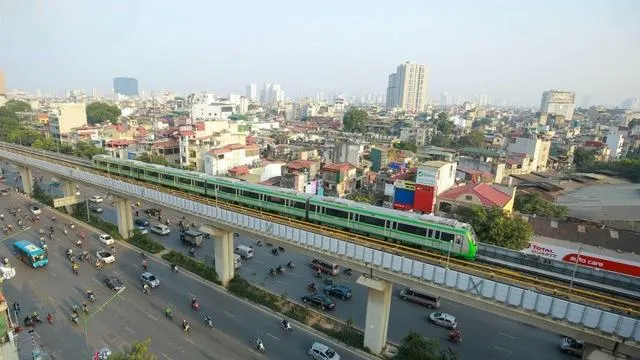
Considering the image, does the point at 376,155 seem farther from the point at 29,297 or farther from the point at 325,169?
the point at 29,297

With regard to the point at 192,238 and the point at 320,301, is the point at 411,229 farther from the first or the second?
the point at 192,238

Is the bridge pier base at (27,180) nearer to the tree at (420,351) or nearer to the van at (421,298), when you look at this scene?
the van at (421,298)

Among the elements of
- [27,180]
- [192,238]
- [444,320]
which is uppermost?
[27,180]

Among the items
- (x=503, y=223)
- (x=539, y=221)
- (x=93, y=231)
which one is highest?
(x=503, y=223)

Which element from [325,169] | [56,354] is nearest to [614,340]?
[56,354]

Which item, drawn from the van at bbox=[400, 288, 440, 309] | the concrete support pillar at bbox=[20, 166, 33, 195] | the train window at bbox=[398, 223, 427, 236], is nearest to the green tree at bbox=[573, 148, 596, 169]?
the van at bbox=[400, 288, 440, 309]

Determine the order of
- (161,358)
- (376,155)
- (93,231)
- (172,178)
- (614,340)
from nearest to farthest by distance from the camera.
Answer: (614,340), (161,358), (172,178), (93,231), (376,155)

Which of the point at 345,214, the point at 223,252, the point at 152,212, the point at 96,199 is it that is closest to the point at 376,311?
the point at 345,214
